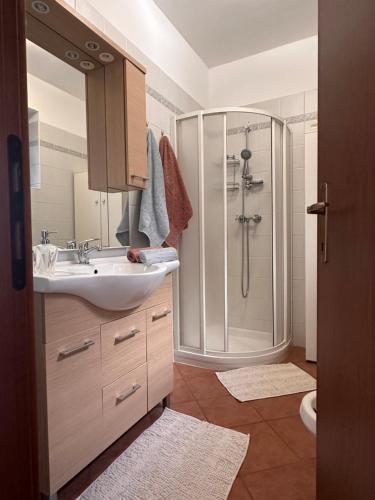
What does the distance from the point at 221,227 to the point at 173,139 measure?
77cm

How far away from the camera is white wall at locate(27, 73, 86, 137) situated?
4.46ft

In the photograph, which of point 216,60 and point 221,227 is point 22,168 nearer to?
point 221,227

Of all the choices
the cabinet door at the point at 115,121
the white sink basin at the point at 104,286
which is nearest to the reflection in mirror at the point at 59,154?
the cabinet door at the point at 115,121

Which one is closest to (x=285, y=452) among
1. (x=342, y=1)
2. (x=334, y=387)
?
(x=334, y=387)

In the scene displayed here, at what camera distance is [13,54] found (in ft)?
1.38

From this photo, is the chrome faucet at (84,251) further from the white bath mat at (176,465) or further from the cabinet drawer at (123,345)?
the white bath mat at (176,465)

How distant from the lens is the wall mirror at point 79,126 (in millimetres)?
1368

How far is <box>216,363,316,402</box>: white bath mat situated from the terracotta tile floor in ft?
0.17

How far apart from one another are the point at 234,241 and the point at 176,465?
1.71m

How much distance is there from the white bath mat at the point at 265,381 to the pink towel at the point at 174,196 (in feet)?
3.34

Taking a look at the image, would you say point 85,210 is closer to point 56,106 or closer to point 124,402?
point 56,106

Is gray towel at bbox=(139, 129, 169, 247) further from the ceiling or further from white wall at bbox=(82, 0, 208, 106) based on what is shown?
the ceiling

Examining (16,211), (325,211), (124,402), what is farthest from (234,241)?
(16,211)

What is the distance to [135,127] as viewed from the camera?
5.60ft
